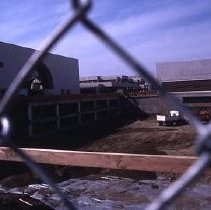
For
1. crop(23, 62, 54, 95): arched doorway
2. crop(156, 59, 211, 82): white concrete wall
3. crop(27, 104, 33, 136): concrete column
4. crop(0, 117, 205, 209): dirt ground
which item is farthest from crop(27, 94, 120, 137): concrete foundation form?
crop(156, 59, 211, 82): white concrete wall

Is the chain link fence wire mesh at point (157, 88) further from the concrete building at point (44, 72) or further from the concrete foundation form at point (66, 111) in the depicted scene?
the concrete building at point (44, 72)

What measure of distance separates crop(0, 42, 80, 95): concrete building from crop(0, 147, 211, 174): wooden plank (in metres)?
27.1

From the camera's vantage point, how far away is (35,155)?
3.28 metres

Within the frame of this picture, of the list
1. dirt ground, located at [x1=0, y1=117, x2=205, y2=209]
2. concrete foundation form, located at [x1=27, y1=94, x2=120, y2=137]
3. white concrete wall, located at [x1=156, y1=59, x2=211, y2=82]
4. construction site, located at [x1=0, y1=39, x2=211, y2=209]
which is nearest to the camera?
construction site, located at [x1=0, y1=39, x2=211, y2=209]

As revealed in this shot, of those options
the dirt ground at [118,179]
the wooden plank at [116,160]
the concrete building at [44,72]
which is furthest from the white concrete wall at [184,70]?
the wooden plank at [116,160]

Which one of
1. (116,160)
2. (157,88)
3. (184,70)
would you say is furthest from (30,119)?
(157,88)

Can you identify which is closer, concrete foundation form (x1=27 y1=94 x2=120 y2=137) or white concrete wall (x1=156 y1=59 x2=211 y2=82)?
concrete foundation form (x1=27 y1=94 x2=120 y2=137)

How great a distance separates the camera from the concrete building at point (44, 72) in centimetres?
3456

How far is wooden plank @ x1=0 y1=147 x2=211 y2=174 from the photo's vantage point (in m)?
2.70

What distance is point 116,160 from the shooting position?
3.00 meters

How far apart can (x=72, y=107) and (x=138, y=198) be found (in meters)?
24.5

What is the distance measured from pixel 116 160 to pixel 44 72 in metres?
38.5

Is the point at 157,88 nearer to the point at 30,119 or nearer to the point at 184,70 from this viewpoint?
the point at 30,119

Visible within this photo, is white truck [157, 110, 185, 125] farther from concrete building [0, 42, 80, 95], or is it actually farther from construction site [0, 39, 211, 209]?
concrete building [0, 42, 80, 95]
